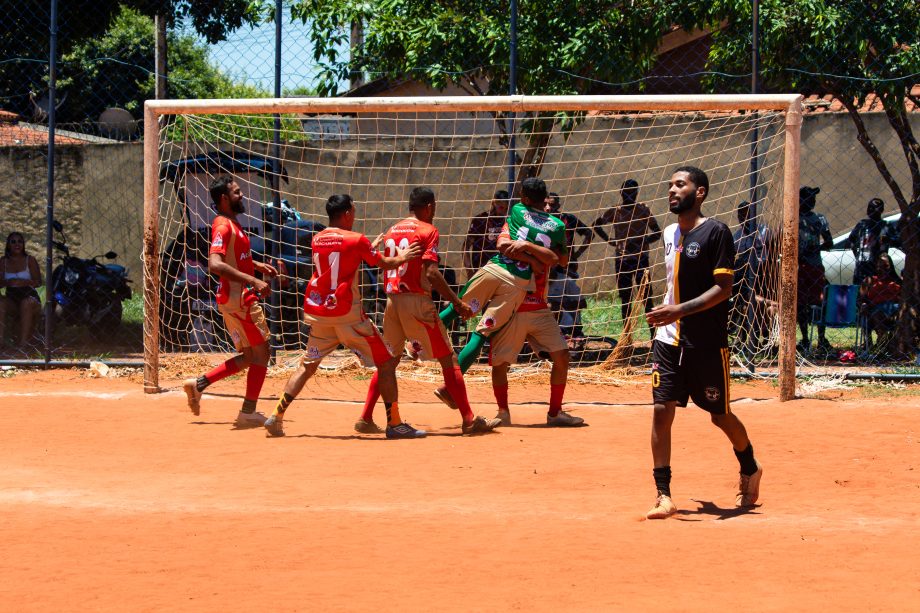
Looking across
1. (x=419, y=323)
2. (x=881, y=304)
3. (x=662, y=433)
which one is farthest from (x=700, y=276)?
(x=881, y=304)

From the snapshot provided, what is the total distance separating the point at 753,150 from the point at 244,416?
5.61 meters

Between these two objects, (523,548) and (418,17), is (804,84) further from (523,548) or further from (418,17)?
(523,548)

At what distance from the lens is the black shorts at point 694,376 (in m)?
6.45

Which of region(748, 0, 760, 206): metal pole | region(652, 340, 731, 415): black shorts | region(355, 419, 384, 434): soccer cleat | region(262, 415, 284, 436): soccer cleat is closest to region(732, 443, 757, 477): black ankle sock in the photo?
region(652, 340, 731, 415): black shorts

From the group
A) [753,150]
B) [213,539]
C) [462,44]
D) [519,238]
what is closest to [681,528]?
[213,539]

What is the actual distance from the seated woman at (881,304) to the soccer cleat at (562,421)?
4808mm

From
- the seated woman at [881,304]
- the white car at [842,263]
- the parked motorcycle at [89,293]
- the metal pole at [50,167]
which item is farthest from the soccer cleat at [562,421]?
the parked motorcycle at [89,293]

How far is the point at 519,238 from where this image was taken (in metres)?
9.41

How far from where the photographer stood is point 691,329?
648 centimetres

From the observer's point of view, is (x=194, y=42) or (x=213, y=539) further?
(x=194, y=42)

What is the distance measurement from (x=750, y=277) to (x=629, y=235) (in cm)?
151

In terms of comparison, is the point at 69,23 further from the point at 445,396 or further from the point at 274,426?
the point at 445,396

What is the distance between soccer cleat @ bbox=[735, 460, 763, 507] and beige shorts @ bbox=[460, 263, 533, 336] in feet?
10.3

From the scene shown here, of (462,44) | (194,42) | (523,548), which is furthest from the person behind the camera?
(194,42)
